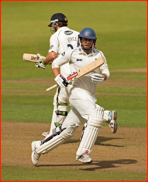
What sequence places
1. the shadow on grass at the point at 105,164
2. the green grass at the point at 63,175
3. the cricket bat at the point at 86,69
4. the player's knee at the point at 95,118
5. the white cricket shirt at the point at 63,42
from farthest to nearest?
the white cricket shirt at the point at 63,42
the shadow on grass at the point at 105,164
the cricket bat at the point at 86,69
the player's knee at the point at 95,118
the green grass at the point at 63,175

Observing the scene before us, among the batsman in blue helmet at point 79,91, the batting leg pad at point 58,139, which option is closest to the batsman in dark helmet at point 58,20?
the batsman in blue helmet at point 79,91

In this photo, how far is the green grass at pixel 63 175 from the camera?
5660 mm

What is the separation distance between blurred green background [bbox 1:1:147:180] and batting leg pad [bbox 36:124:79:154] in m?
0.75

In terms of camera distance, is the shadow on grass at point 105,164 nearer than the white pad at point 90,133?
No

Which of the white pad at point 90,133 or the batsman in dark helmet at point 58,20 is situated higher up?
the batsman in dark helmet at point 58,20

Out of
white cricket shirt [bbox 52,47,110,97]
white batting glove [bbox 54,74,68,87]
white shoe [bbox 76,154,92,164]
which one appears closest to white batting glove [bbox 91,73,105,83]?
white cricket shirt [bbox 52,47,110,97]

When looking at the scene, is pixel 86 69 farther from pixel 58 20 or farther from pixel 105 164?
pixel 58 20

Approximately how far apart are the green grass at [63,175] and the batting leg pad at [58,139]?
1.01ft

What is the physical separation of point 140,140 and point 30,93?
6568 mm

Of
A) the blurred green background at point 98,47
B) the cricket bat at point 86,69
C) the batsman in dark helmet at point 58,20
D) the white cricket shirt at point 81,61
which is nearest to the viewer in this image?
the cricket bat at point 86,69

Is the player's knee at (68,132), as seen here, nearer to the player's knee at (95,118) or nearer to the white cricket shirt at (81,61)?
the player's knee at (95,118)

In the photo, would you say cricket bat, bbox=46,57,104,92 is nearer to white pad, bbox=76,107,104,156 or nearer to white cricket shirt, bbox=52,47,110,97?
white cricket shirt, bbox=52,47,110,97

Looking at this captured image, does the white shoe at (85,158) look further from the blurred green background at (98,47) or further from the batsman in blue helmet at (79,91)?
the blurred green background at (98,47)

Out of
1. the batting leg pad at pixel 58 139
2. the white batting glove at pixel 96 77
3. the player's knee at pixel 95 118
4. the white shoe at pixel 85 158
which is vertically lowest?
the white shoe at pixel 85 158
